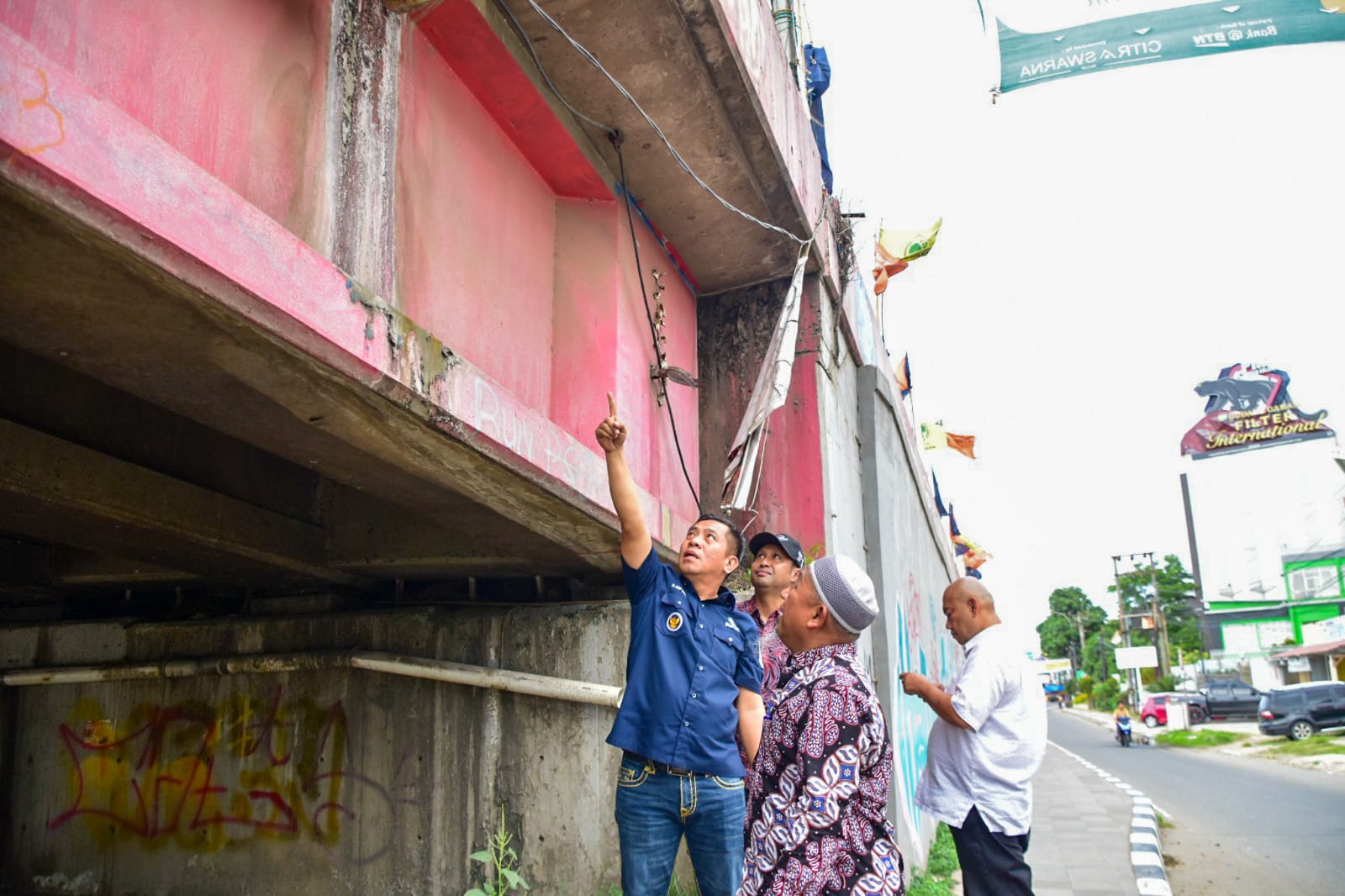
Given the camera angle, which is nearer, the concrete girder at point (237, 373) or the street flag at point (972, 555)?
the concrete girder at point (237, 373)

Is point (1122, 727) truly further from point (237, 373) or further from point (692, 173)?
point (237, 373)

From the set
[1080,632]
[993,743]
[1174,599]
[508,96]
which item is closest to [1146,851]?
[993,743]

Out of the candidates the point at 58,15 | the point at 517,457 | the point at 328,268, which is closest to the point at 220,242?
the point at 328,268

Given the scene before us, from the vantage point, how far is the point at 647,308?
5.06m

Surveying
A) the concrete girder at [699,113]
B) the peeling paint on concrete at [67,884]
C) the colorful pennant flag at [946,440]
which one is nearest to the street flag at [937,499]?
the colorful pennant flag at [946,440]

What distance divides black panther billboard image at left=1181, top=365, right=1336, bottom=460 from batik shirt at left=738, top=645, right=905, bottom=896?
58.6 metres

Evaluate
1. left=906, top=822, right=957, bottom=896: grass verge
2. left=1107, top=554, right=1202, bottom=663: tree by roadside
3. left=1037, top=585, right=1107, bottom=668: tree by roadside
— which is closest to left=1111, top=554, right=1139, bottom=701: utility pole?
left=1107, top=554, right=1202, bottom=663: tree by roadside

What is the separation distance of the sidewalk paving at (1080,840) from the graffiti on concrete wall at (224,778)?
425 centimetres

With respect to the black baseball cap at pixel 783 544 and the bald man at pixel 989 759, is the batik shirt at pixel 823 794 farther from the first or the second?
the bald man at pixel 989 759

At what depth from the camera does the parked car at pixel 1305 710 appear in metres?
20.8

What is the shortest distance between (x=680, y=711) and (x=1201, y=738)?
83.7 ft

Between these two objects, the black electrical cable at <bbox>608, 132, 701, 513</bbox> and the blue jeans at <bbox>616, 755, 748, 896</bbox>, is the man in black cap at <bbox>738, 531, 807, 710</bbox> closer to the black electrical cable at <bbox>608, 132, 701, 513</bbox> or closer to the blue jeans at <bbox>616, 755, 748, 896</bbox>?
the blue jeans at <bbox>616, 755, 748, 896</bbox>

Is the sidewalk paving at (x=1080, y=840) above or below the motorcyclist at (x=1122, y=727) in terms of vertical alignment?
above

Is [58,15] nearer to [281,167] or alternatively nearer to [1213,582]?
[281,167]
